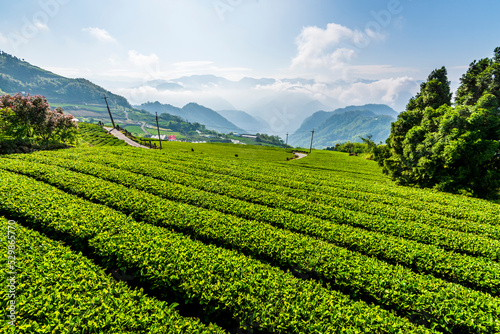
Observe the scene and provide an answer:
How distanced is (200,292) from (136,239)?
4114mm

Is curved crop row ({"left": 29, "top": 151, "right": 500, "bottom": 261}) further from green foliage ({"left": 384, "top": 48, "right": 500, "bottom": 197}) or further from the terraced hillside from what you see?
green foliage ({"left": 384, "top": 48, "right": 500, "bottom": 197})

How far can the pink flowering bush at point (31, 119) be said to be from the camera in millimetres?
26219

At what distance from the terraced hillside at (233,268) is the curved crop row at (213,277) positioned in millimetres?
43

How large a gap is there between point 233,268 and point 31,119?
39.5 metres

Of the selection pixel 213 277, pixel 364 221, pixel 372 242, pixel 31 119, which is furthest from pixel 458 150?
pixel 31 119

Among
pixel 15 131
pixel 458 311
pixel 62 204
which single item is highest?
pixel 15 131

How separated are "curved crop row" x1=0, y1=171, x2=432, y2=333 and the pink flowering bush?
2622 centimetres

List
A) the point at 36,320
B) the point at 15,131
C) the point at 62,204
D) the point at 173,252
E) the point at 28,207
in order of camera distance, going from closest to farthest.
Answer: the point at 36,320, the point at 173,252, the point at 28,207, the point at 62,204, the point at 15,131

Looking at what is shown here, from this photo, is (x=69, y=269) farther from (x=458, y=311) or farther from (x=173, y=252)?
(x=458, y=311)

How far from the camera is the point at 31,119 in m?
27.8

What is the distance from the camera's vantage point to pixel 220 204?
14.2m

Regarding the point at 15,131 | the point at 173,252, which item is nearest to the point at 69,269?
the point at 173,252

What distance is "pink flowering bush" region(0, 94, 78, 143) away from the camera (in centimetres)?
2622

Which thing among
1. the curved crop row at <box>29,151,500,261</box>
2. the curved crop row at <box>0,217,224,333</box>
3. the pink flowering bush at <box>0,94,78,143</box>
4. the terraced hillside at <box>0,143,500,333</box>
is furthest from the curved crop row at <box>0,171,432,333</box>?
the pink flowering bush at <box>0,94,78,143</box>
